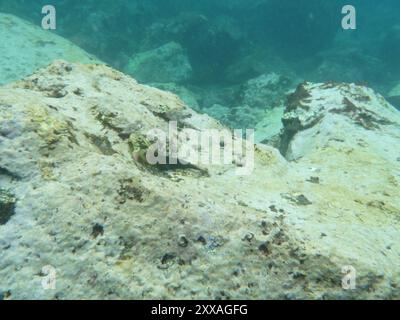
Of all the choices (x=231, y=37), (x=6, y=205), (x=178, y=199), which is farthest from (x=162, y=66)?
A: (x=6, y=205)

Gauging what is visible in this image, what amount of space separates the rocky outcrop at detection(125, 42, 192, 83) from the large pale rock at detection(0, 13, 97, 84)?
272 cm

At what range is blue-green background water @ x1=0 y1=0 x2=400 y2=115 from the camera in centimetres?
1562

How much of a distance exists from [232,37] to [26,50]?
8.68 m

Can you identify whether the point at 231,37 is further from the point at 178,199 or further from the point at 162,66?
the point at 178,199

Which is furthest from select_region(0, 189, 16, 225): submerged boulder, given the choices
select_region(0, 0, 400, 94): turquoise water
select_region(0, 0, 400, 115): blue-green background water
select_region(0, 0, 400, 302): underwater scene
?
select_region(0, 0, 400, 94): turquoise water

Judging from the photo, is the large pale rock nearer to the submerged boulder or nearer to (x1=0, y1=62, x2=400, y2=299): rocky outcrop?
(x1=0, y1=62, x2=400, y2=299): rocky outcrop

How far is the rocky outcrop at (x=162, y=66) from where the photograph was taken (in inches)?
550

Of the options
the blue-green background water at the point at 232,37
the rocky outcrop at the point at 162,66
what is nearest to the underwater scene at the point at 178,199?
the rocky outcrop at the point at 162,66

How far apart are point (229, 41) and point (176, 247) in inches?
584

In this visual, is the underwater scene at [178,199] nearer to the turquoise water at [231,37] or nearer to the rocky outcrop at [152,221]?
the rocky outcrop at [152,221]

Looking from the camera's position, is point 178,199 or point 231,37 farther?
point 231,37

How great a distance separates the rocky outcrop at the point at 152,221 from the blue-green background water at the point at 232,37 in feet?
37.4

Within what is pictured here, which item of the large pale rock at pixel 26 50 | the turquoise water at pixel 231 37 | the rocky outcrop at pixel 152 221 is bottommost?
the rocky outcrop at pixel 152 221

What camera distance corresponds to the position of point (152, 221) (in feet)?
8.67
